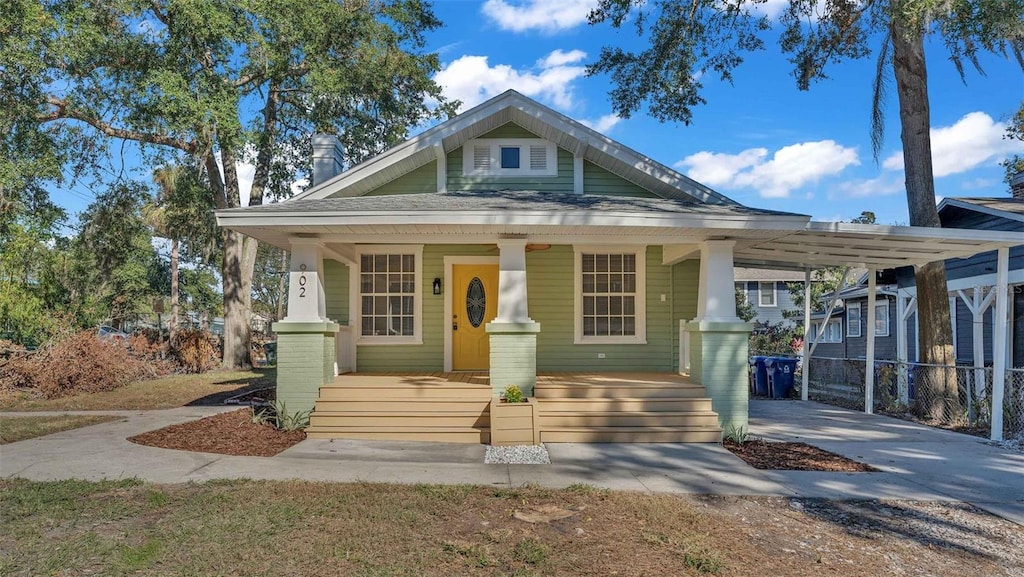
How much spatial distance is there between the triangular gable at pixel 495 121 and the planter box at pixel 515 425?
4866 mm

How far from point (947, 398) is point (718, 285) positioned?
5.08 m

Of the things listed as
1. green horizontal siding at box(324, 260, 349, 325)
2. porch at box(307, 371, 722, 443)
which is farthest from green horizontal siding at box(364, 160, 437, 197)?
porch at box(307, 371, 722, 443)

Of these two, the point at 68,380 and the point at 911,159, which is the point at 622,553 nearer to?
the point at 911,159

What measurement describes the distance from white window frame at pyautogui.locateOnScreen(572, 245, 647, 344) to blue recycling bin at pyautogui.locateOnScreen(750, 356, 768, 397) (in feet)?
18.6

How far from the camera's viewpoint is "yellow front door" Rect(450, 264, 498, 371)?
10914mm

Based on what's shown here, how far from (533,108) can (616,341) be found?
419 cm

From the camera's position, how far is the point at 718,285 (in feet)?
28.4

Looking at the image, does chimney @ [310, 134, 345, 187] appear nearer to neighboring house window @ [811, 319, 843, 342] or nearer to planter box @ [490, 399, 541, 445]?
planter box @ [490, 399, 541, 445]

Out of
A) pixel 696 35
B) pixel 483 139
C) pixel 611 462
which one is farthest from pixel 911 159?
pixel 611 462

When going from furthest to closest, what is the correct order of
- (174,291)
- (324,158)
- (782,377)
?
(174,291) → (782,377) → (324,158)

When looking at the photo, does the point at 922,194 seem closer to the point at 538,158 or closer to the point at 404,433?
the point at 538,158

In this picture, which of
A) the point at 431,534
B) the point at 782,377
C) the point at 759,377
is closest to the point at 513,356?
the point at 431,534

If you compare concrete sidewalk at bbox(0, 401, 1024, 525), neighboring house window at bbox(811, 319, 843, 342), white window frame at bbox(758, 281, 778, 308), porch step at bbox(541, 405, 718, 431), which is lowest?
concrete sidewalk at bbox(0, 401, 1024, 525)

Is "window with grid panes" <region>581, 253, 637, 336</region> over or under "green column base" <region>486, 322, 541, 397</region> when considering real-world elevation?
over
